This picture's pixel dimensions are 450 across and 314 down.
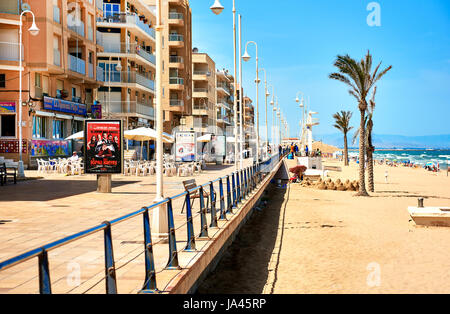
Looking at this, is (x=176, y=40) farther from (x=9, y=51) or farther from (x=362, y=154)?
(x=362, y=154)

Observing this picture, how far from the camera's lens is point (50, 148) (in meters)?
34.1

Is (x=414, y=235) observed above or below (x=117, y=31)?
below

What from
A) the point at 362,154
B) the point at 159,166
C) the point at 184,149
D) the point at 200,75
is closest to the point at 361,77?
the point at 362,154

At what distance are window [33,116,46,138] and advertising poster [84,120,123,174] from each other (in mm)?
16904

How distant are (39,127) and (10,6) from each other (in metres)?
7.56

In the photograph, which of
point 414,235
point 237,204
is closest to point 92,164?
point 237,204

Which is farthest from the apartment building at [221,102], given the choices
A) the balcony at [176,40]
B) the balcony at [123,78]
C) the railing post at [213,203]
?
the railing post at [213,203]

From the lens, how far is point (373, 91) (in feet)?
86.5

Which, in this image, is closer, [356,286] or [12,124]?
[356,286]

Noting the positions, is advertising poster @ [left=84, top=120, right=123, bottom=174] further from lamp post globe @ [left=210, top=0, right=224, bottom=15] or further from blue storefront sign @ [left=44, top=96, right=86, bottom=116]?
blue storefront sign @ [left=44, top=96, right=86, bottom=116]

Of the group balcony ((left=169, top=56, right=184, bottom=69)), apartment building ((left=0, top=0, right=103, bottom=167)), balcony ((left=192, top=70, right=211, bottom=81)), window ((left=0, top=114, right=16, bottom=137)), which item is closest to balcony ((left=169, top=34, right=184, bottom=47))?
balcony ((left=169, top=56, right=184, bottom=69))
